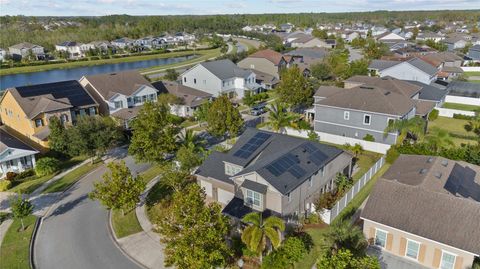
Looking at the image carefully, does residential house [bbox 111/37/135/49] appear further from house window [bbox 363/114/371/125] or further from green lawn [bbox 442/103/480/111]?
house window [bbox 363/114/371/125]

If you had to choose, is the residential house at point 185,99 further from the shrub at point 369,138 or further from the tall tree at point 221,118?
the shrub at point 369,138

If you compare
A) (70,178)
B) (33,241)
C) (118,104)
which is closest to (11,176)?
(70,178)

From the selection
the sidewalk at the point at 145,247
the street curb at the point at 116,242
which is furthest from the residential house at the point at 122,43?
the sidewalk at the point at 145,247

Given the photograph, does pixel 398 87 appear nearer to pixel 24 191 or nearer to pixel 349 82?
pixel 349 82

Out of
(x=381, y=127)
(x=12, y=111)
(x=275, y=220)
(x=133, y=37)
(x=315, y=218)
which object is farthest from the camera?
(x=133, y=37)

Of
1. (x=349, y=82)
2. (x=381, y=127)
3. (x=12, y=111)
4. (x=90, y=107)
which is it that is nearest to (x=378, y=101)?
(x=381, y=127)

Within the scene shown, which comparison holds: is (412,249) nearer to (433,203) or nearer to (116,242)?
(433,203)

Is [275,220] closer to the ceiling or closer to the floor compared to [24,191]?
closer to the ceiling
